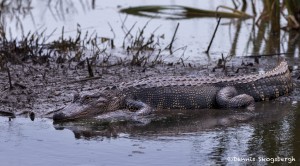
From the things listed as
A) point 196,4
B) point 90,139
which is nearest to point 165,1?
point 196,4

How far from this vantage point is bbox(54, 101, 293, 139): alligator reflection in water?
6.29m

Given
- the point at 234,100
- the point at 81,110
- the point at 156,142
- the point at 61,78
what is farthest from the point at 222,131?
the point at 61,78

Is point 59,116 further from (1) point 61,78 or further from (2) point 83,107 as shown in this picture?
(1) point 61,78

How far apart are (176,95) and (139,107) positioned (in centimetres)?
43

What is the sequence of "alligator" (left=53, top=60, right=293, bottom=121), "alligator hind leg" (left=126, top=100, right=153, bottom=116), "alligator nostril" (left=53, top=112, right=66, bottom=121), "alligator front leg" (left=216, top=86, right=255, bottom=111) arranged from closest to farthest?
"alligator nostril" (left=53, top=112, right=66, bottom=121)
"alligator hind leg" (left=126, top=100, right=153, bottom=116)
"alligator" (left=53, top=60, right=293, bottom=121)
"alligator front leg" (left=216, top=86, right=255, bottom=111)

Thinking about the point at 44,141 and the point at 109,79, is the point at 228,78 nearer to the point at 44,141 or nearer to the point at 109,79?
the point at 109,79

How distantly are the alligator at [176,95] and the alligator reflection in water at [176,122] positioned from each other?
137 millimetres

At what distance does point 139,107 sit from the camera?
7.22 metres

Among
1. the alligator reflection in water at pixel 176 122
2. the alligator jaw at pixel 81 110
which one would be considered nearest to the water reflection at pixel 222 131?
the alligator reflection in water at pixel 176 122

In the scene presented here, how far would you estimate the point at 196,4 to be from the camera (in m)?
14.6

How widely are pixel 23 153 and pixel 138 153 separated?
2.98ft

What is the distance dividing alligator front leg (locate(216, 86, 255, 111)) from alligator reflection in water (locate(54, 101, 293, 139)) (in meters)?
0.10

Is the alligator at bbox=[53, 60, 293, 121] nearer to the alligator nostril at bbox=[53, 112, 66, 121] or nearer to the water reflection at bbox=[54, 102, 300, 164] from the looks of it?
the water reflection at bbox=[54, 102, 300, 164]

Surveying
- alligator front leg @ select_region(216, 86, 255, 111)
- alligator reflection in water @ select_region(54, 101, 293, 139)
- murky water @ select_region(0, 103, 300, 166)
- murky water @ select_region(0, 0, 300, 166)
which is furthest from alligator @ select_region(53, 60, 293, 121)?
murky water @ select_region(0, 103, 300, 166)
